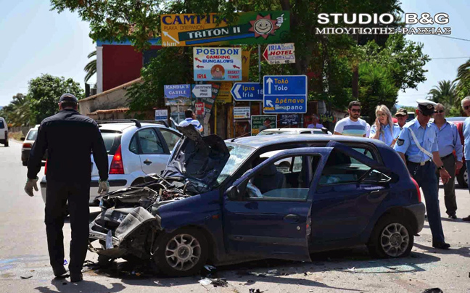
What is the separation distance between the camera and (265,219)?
249 inches

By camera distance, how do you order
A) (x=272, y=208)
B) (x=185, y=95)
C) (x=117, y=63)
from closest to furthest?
(x=272, y=208) < (x=185, y=95) < (x=117, y=63)

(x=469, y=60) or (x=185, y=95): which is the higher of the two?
(x=469, y=60)

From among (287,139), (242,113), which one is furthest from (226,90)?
(287,139)

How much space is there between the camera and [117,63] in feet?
143

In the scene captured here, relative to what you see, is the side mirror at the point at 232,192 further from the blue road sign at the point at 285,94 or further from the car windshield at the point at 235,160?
the blue road sign at the point at 285,94

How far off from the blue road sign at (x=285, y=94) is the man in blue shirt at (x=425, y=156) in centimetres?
1329

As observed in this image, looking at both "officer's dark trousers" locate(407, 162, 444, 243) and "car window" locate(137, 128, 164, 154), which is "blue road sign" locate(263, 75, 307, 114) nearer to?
"car window" locate(137, 128, 164, 154)

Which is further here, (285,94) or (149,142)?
(285,94)

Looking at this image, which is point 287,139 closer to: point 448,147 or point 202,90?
point 448,147

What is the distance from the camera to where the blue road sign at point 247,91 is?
22.9 meters

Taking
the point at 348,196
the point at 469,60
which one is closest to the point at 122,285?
the point at 348,196

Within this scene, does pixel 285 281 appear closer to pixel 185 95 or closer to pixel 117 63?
pixel 185 95

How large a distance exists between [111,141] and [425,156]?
16.7 ft

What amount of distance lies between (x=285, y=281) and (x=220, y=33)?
61.9 ft
